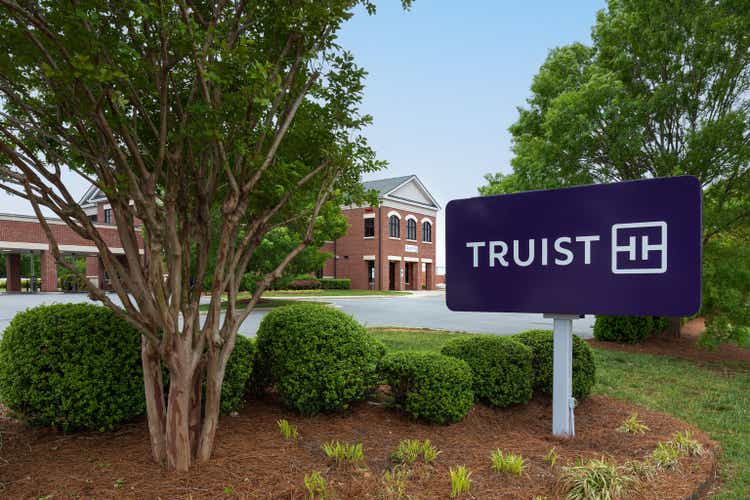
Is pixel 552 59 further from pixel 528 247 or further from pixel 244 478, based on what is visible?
pixel 244 478

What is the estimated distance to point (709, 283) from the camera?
8.55 meters

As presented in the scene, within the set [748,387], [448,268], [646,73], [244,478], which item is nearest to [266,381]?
[244,478]

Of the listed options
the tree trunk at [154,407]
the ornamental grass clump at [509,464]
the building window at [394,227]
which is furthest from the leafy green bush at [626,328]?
the building window at [394,227]

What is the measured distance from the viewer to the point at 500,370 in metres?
4.71

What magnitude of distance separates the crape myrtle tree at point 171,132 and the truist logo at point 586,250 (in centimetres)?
158

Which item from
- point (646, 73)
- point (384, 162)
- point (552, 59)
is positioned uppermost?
point (552, 59)

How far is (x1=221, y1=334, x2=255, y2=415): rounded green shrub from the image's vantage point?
401 centimetres

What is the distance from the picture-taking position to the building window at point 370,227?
3929cm

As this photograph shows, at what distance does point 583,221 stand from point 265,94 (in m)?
2.65

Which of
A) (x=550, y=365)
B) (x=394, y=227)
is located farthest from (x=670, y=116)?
(x=394, y=227)

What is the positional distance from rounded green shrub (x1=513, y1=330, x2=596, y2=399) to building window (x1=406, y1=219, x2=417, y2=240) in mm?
36153

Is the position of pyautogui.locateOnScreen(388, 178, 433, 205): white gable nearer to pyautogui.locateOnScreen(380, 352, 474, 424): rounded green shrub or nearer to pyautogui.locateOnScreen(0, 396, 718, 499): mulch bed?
pyautogui.locateOnScreen(380, 352, 474, 424): rounded green shrub

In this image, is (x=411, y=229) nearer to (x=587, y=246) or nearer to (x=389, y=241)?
(x=389, y=241)

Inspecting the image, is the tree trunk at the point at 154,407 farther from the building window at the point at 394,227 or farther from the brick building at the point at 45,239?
the building window at the point at 394,227
